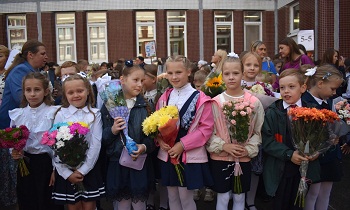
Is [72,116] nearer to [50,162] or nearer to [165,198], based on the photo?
[50,162]

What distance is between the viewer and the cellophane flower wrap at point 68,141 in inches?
134

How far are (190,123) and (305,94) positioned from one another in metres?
1.35

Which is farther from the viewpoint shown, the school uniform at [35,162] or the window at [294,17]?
the window at [294,17]

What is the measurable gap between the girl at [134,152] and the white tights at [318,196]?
66.2 inches

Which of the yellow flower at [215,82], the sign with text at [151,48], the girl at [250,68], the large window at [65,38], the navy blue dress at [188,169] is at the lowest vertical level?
the navy blue dress at [188,169]

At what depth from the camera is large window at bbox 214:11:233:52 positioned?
59.2 feet

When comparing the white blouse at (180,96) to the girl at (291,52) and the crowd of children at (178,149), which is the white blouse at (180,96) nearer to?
the crowd of children at (178,149)

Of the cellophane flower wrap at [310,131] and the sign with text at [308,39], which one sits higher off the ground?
the sign with text at [308,39]

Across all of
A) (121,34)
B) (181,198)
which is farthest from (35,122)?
(121,34)

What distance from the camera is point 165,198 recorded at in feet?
15.3

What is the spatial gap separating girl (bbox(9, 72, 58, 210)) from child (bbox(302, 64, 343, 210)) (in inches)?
108

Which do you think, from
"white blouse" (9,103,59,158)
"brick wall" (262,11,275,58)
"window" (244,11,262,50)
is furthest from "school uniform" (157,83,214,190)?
"window" (244,11,262,50)

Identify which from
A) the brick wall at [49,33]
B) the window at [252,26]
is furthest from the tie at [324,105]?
the brick wall at [49,33]

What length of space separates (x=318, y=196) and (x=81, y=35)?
15.6m
